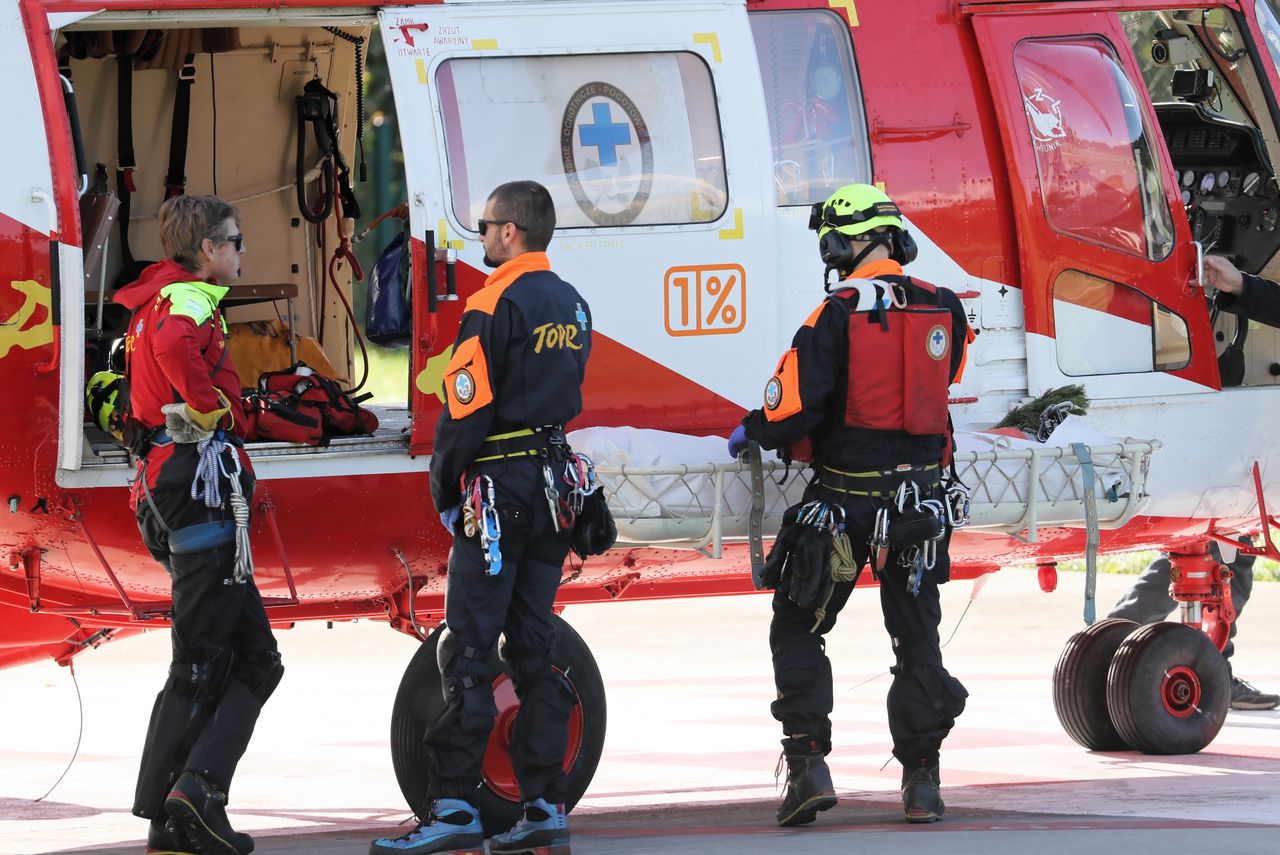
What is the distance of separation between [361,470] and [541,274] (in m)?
1.15

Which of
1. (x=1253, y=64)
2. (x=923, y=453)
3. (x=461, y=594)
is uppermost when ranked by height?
(x=1253, y=64)

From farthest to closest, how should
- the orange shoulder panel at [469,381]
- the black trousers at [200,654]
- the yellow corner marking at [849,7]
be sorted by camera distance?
1. the yellow corner marking at [849,7]
2. the black trousers at [200,654]
3. the orange shoulder panel at [469,381]

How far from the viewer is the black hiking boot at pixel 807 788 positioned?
6.42m

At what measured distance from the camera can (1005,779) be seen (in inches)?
309

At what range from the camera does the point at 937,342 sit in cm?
623

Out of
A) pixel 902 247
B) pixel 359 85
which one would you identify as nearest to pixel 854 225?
pixel 902 247

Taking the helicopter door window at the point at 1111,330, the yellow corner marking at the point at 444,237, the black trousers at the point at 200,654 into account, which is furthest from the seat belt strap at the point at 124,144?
the helicopter door window at the point at 1111,330

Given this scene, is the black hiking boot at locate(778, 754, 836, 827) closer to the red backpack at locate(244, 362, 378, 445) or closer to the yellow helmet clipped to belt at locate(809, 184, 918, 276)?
the yellow helmet clipped to belt at locate(809, 184, 918, 276)

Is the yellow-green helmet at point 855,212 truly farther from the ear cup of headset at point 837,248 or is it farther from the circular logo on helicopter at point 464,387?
the circular logo on helicopter at point 464,387

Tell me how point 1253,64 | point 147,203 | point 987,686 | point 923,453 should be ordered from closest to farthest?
point 923,453, point 1253,64, point 147,203, point 987,686

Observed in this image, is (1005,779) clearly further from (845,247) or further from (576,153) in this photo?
(576,153)

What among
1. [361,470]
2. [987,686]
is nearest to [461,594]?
[361,470]

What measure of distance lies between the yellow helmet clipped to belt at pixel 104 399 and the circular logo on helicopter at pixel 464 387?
1308 millimetres

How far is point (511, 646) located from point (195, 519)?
41.9 inches
